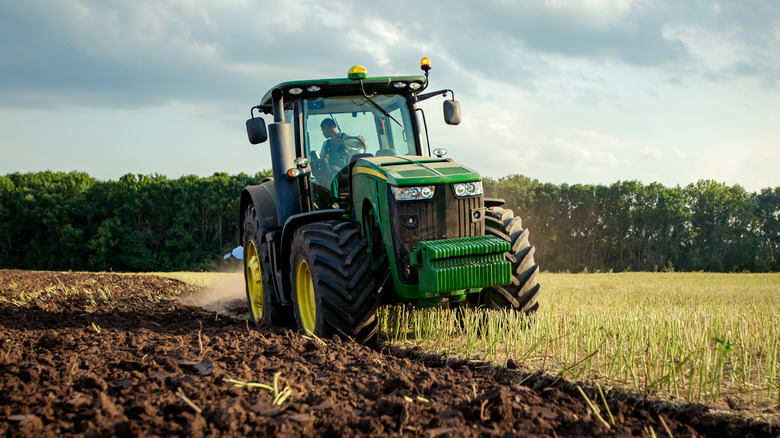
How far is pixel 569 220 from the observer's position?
4428cm

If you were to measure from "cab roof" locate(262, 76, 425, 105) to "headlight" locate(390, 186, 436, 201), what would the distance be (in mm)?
1634

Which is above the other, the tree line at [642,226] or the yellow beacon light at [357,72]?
the yellow beacon light at [357,72]

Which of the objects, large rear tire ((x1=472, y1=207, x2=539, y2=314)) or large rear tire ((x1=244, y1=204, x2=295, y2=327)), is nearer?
large rear tire ((x1=472, y1=207, x2=539, y2=314))

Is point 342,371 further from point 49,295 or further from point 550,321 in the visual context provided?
point 49,295

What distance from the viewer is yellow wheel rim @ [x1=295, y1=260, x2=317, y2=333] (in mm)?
5977

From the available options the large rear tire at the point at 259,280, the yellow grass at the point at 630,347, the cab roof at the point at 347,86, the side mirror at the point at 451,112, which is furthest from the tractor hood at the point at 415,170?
the large rear tire at the point at 259,280

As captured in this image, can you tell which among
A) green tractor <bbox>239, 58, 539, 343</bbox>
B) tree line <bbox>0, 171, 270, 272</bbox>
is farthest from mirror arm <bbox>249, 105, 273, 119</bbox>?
tree line <bbox>0, 171, 270, 272</bbox>

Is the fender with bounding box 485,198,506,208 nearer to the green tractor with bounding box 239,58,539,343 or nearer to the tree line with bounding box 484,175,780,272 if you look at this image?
the green tractor with bounding box 239,58,539,343

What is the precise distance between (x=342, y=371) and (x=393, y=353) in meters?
1.29

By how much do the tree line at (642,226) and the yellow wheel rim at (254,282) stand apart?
34.5m

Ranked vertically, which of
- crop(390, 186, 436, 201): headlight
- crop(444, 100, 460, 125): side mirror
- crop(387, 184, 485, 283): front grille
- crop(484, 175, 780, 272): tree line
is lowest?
crop(484, 175, 780, 272): tree line

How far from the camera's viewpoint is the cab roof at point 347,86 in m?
6.37

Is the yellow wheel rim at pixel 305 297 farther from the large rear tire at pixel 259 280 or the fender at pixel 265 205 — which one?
the fender at pixel 265 205

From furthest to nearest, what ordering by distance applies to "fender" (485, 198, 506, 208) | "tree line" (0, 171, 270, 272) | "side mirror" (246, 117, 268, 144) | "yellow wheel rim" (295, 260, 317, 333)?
"tree line" (0, 171, 270, 272), "side mirror" (246, 117, 268, 144), "fender" (485, 198, 506, 208), "yellow wheel rim" (295, 260, 317, 333)
